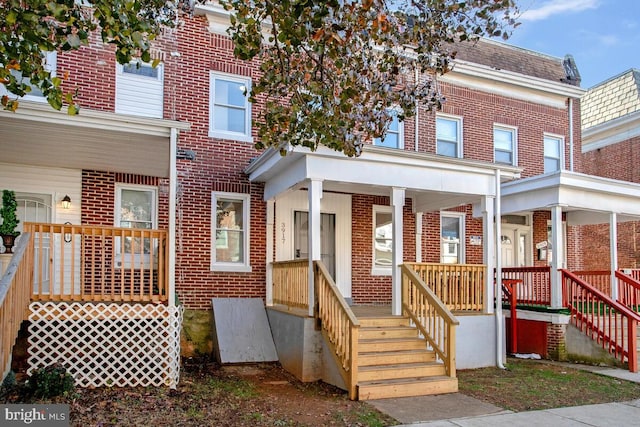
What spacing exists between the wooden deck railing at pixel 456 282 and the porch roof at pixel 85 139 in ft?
16.1

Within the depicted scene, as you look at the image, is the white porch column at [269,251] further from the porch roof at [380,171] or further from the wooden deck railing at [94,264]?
the wooden deck railing at [94,264]

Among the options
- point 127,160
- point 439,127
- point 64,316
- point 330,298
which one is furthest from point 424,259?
point 64,316

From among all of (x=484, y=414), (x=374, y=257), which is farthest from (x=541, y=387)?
(x=374, y=257)

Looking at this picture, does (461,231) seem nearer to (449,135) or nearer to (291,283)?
(449,135)

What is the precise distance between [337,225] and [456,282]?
3.22 meters

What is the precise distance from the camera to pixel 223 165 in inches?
462

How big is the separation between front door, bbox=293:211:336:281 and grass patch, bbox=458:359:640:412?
3.94 m

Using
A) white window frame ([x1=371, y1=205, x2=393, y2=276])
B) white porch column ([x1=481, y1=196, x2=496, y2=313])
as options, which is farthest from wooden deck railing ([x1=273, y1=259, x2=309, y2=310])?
white porch column ([x1=481, y1=196, x2=496, y2=313])

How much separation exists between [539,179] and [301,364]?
6.70 m

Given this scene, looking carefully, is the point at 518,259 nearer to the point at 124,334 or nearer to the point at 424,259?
the point at 424,259

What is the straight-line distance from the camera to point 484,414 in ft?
23.9

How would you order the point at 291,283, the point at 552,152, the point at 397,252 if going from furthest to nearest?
the point at 552,152, the point at 291,283, the point at 397,252

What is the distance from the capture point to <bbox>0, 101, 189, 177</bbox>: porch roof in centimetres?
782

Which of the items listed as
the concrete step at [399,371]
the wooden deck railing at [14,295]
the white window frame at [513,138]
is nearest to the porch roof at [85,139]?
the wooden deck railing at [14,295]
